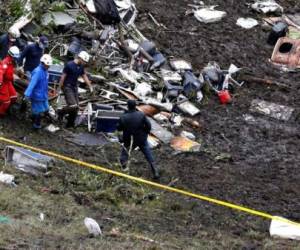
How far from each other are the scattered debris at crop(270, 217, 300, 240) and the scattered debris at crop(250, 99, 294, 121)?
6.17 meters

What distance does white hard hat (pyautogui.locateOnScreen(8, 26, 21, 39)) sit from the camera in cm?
1592

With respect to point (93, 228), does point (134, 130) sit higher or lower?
lower

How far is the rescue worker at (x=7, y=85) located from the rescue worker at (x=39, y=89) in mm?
409

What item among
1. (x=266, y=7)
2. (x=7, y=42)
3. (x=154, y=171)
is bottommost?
(x=266, y=7)

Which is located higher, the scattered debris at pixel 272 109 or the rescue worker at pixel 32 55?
the rescue worker at pixel 32 55

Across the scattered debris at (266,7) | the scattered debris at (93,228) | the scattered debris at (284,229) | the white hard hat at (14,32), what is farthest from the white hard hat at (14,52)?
the scattered debris at (266,7)

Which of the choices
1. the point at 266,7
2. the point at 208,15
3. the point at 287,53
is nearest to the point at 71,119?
the point at 287,53

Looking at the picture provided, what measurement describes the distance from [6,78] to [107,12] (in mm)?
5339

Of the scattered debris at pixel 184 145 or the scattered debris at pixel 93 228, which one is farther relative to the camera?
the scattered debris at pixel 184 145

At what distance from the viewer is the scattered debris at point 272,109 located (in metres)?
16.8

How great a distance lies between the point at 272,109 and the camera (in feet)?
56.0

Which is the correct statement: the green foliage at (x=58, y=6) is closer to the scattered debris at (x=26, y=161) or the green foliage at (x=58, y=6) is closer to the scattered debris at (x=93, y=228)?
the scattered debris at (x=26, y=161)

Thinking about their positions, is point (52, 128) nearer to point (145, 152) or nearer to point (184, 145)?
point (145, 152)

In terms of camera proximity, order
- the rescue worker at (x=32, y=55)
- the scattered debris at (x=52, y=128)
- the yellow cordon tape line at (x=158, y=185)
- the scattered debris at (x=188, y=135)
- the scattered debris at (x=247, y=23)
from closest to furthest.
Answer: the yellow cordon tape line at (x=158, y=185) < the scattered debris at (x=52, y=128) < the rescue worker at (x=32, y=55) < the scattered debris at (x=188, y=135) < the scattered debris at (x=247, y=23)
